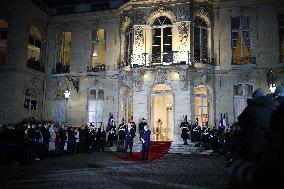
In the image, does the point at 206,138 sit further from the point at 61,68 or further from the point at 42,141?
the point at 61,68

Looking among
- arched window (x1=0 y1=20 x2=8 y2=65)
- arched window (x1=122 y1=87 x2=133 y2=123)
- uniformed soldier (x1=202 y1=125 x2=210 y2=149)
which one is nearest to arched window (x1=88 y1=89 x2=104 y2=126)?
arched window (x1=122 y1=87 x2=133 y2=123)

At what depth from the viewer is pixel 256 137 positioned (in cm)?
384

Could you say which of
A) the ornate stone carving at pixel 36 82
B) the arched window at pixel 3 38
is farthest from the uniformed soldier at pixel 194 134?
the arched window at pixel 3 38

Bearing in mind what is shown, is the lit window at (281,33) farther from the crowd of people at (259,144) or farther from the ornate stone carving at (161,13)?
the crowd of people at (259,144)

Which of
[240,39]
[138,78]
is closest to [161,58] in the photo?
[138,78]

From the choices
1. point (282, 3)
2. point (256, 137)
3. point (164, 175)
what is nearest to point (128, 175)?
point (164, 175)

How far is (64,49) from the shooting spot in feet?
87.6

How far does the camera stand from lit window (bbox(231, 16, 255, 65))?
22703mm

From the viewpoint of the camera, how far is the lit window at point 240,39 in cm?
2270

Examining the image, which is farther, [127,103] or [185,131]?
[127,103]

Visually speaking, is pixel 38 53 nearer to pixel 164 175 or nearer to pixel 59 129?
pixel 59 129

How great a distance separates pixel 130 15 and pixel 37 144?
12.2m

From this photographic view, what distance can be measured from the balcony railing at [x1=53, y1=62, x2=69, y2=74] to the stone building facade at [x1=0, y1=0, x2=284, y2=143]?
179 cm

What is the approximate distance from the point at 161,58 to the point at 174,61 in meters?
1.00
